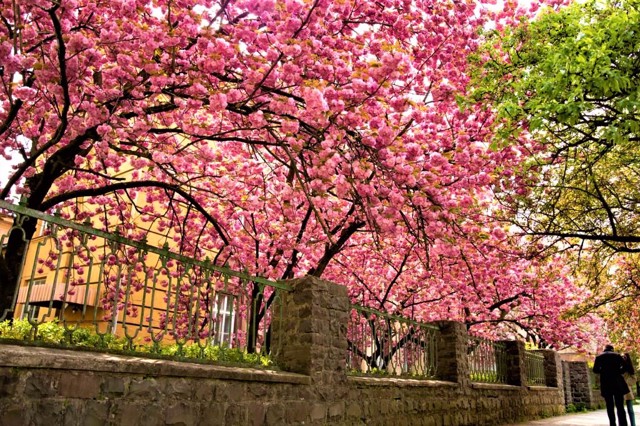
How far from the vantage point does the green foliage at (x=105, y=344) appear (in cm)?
432

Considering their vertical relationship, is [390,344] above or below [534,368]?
above

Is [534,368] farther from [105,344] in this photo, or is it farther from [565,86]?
[105,344]

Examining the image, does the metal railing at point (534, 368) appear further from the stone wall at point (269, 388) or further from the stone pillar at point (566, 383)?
the stone wall at point (269, 388)

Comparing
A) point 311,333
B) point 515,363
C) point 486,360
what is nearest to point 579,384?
point 515,363

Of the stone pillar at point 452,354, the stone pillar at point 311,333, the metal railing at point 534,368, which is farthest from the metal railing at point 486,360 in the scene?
the stone pillar at point 311,333

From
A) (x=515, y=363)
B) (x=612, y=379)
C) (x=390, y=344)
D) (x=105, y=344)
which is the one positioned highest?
(x=390, y=344)

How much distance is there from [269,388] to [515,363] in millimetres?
A: 10801

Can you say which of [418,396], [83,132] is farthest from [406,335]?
[83,132]

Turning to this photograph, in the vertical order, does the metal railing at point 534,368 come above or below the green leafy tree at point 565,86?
below

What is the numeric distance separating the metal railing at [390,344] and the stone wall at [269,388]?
1.24 ft

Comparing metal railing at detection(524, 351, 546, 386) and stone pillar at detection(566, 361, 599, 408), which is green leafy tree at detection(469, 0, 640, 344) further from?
stone pillar at detection(566, 361, 599, 408)

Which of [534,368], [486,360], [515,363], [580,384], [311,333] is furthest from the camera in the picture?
[580,384]

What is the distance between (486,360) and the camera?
1298 centimetres

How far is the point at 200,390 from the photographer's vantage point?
16.8ft
